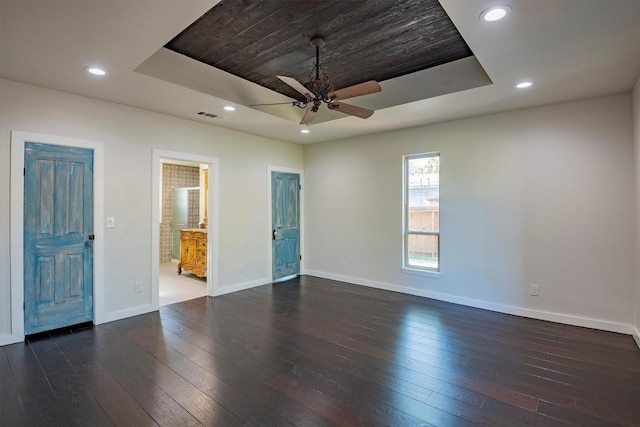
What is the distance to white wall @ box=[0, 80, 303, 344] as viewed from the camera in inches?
131

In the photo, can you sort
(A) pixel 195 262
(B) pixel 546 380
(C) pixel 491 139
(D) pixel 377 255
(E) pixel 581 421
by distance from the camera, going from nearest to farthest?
(E) pixel 581 421
(B) pixel 546 380
(C) pixel 491 139
(D) pixel 377 255
(A) pixel 195 262

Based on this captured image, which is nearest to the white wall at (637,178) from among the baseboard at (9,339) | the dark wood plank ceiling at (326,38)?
the dark wood plank ceiling at (326,38)

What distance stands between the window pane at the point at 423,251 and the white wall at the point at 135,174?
8.45 ft

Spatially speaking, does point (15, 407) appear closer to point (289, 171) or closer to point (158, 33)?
point (158, 33)

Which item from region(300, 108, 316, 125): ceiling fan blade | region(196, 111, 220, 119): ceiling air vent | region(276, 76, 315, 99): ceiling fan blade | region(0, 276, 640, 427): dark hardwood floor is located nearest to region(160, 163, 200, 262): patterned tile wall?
region(196, 111, 220, 119): ceiling air vent

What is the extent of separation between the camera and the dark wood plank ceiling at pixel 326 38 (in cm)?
258

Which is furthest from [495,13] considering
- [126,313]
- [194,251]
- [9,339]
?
[194,251]

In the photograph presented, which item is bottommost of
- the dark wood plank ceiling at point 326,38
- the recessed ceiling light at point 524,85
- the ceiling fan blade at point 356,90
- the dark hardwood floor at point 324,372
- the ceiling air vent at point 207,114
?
the dark hardwood floor at point 324,372

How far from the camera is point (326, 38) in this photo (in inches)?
119

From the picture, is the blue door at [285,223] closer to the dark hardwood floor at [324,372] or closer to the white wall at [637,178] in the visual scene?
the dark hardwood floor at [324,372]

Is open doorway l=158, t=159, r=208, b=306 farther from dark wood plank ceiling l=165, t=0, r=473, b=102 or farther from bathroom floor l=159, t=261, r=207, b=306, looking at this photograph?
dark wood plank ceiling l=165, t=0, r=473, b=102

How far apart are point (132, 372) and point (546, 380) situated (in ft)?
11.3

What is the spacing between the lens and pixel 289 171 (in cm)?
636

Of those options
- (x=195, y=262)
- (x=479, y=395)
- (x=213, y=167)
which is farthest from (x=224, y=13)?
(x=195, y=262)
